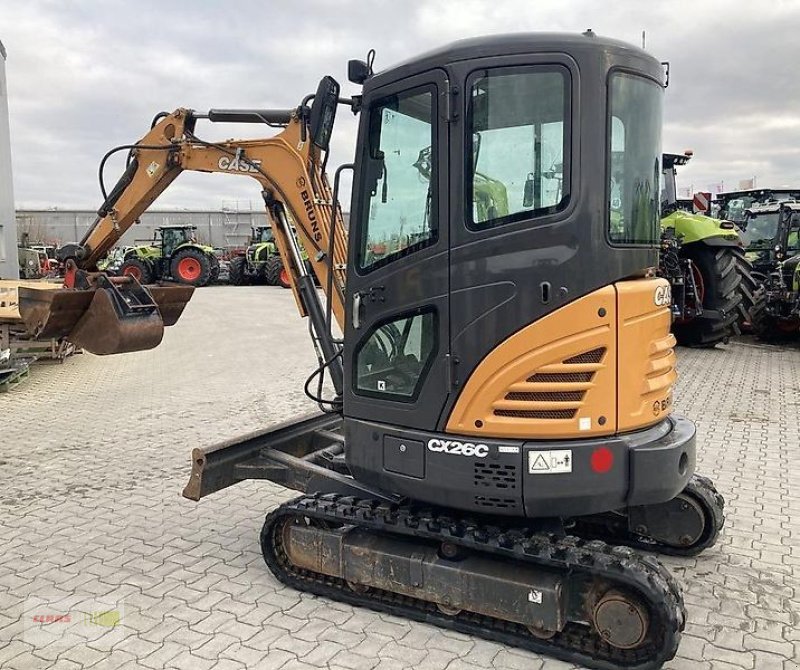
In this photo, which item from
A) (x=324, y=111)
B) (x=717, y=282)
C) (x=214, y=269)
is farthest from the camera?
(x=214, y=269)

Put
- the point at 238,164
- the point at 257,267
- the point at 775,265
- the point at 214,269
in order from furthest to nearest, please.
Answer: the point at 257,267 → the point at 214,269 → the point at 775,265 → the point at 238,164

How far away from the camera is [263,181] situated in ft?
15.7

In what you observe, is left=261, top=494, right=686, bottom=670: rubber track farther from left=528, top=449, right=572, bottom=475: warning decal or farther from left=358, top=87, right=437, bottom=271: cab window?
left=358, top=87, right=437, bottom=271: cab window

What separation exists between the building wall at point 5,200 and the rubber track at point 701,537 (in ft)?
57.0

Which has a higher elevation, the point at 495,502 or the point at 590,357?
the point at 590,357

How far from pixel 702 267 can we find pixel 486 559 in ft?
29.9

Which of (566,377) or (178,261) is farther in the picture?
(178,261)

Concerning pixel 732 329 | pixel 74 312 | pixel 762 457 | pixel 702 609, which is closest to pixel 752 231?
pixel 732 329

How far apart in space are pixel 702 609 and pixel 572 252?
214 centimetres

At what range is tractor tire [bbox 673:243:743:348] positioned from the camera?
11094 mm

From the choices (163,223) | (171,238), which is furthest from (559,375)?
(163,223)

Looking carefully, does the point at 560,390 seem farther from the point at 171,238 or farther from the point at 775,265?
the point at 171,238

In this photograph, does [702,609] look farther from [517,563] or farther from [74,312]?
[74,312]

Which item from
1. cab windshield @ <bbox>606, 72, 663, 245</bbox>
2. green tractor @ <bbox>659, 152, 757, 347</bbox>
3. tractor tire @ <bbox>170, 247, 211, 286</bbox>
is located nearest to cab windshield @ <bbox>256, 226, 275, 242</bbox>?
tractor tire @ <bbox>170, 247, 211, 286</bbox>
